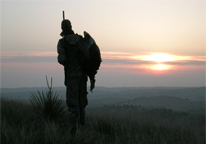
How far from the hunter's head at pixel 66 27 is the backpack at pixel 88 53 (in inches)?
16.1

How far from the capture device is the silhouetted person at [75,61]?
5.09 meters

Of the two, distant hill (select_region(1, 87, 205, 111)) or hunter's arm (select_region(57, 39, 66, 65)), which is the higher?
hunter's arm (select_region(57, 39, 66, 65))

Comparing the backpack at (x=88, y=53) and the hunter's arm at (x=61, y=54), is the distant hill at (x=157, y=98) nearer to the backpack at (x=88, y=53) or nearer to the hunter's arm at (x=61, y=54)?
the hunter's arm at (x=61, y=54)

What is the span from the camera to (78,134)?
4.35 meters

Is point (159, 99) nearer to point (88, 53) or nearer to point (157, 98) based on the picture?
point (157, 98)

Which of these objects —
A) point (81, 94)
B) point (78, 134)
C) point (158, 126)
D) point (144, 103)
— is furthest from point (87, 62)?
point (144, 103)

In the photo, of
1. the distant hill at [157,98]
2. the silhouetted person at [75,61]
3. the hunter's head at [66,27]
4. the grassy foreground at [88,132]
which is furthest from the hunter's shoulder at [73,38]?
the grassy foreground at [88,132]

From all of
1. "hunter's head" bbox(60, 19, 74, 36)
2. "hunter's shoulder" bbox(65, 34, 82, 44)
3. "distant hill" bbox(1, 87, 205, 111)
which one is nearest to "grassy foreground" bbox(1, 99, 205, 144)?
"distant hill" bbox(1, 87, 205, 111)

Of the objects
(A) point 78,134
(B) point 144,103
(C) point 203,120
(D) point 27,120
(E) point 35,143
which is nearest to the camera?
(E) point 35,143

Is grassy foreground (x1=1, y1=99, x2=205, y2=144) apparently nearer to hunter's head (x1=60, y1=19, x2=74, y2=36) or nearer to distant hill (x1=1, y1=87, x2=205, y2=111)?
distant hill (x1=1, y1=87, x2=205, y2=111)

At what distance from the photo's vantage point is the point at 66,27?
208 inches

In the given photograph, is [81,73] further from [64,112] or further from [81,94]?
[64,112]

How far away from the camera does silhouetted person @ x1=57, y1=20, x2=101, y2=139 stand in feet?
16.7

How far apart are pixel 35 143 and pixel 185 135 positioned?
13.1ft
